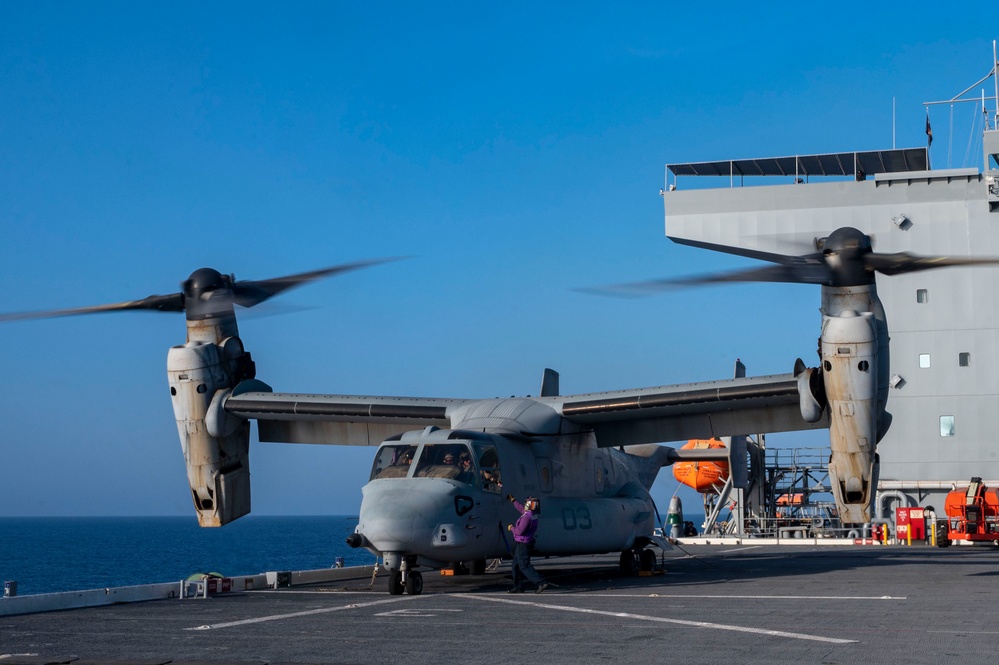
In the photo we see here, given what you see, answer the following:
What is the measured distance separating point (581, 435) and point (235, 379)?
6.74 meters

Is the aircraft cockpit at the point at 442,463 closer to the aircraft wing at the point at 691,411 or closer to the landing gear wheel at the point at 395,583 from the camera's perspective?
the landing gear wheel at the point at 395,583

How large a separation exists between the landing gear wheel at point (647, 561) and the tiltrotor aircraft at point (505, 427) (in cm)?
7

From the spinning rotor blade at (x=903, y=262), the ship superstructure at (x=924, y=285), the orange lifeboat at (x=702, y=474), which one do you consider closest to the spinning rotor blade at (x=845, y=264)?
the spinning rotor blade at (x=903, y=262)

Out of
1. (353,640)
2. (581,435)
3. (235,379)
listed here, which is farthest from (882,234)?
(353,640)

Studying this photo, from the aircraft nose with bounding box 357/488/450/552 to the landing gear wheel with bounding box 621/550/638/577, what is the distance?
20.7ft

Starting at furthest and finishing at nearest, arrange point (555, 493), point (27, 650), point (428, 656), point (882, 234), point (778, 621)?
1. point (882, 234)
2. point (555, 493)
3. point (778, 621)
4. point (27, 650)
5. point (428, 656)

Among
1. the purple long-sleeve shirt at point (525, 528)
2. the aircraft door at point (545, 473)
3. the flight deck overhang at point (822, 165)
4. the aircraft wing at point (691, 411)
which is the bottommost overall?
the purple long-sleeve shirt at point (525, 528)

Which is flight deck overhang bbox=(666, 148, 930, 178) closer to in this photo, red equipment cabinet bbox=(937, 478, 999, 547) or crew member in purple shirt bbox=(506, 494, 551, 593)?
red equipment cabinet bbox=(937, 478, 999, 547)

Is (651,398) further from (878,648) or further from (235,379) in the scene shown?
(878,648)

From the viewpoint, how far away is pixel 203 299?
19422 millimetres

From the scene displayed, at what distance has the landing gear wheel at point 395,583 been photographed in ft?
50.2

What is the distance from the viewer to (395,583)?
15359 millimetres

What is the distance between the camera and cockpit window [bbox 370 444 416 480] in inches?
629

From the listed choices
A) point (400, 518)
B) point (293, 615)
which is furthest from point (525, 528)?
point (293, 615)
